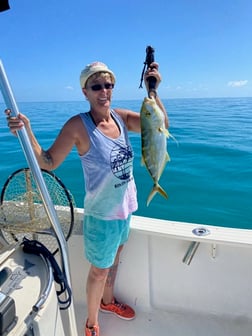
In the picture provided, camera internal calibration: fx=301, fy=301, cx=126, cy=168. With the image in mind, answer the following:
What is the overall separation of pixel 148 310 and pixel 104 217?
1.04 meters

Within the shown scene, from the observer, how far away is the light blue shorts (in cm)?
171

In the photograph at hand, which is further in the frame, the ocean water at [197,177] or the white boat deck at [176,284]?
the ocean water at [197,177]

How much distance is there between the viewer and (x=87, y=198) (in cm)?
173

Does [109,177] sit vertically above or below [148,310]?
above

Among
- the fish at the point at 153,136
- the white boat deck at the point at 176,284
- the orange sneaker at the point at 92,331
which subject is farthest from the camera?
the white boat deck at the point at 176,284

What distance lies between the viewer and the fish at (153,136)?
1.49 meters

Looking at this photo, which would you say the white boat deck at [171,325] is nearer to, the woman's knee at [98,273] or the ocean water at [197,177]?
the woman's knee at [98,273]

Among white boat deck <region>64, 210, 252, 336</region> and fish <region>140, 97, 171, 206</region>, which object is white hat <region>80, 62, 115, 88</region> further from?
white boat deck <region>64, 210, 252, 336</region>

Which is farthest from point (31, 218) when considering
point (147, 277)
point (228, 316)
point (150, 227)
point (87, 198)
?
point (228, 316)

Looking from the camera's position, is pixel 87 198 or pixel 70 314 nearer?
pixel 70 314

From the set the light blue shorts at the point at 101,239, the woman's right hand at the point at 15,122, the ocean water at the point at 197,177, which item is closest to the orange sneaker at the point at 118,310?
the light blue shorts at the point at 101,239

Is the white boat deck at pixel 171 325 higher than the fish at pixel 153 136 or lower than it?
lower

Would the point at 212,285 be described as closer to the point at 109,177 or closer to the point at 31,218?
the point at 109,177

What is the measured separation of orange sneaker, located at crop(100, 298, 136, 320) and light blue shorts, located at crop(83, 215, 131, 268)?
0.64m
